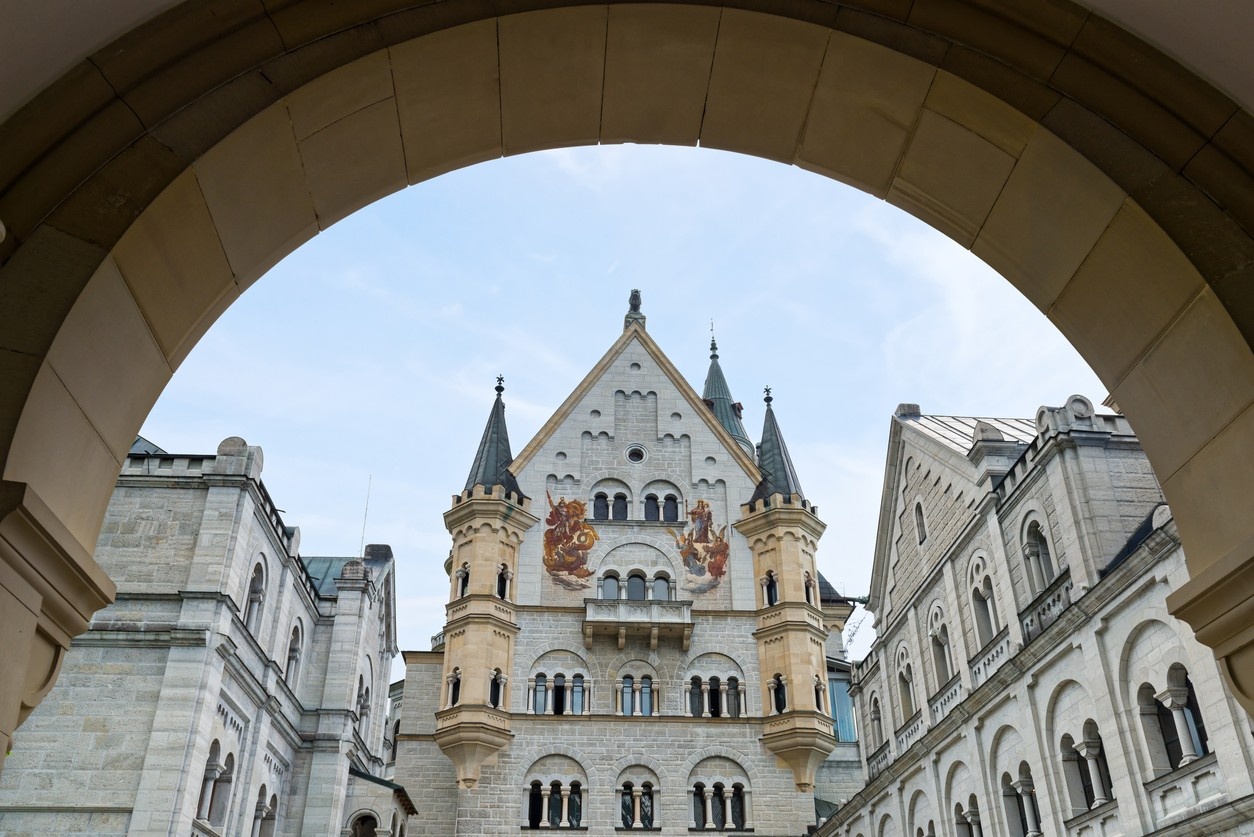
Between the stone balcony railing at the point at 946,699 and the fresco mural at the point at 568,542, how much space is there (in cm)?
1811

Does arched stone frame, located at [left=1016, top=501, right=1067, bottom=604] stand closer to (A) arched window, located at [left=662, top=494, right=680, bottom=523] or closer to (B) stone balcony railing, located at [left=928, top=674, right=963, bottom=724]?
(B) stone balcony railing, located at [left=928, top=674, right=963, bottom=724]

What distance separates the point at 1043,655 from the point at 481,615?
2437 cm

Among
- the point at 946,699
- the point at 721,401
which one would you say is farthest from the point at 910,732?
the point at 721,401

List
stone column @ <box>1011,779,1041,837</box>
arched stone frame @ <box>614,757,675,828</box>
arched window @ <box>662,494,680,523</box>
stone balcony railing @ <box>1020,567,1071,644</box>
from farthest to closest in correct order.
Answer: arched window @ <box>662,494,680,523</box> → arched stone frame @ <box>614,757,675,828</box> → stone column @ <box>1011,779,1041,837</box> → stone balcony railing @ <box>1020,567,1071,644</box>

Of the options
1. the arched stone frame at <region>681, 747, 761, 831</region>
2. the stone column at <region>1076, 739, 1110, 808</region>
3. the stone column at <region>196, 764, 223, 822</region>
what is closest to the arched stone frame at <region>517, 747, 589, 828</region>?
the arched stone frame at <region>681, 747, 761, 831</region>

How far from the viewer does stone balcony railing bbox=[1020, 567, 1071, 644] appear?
21.6 m

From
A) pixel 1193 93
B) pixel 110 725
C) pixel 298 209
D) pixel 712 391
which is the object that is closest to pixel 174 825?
pixel 110 725

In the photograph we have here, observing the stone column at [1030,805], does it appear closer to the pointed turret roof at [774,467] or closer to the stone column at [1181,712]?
the stone column at [1181,712]

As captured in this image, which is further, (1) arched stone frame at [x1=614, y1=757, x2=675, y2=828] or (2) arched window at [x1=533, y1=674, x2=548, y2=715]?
(2) arched window at [x1=533, y1=674, x2=548, y2=715]

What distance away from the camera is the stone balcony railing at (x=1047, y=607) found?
70.9ft

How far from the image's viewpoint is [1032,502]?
23.8 m

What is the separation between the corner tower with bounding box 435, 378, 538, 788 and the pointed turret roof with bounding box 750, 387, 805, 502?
10628 mm

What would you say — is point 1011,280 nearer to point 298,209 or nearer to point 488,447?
point 298,209

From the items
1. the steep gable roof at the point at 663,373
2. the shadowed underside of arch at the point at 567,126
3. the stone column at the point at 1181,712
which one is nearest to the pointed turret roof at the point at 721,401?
the steep gable roof at the point at 663,373
